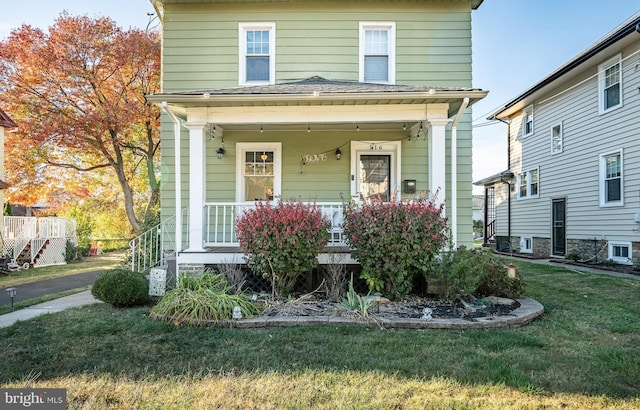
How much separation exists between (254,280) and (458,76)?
6.01 m

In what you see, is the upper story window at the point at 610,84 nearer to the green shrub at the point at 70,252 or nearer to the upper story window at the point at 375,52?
the upper story window at the point at 375,52

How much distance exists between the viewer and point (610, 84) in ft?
34.7

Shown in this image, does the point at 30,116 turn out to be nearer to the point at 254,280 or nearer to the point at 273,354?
the point at 254,280

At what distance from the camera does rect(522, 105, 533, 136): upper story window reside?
585 inches

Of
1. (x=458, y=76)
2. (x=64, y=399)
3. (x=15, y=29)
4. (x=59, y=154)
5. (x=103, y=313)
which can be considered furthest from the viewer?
(x=59, y=154)

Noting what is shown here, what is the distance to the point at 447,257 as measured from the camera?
5.64 meters

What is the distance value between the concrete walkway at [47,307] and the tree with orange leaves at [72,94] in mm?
5994

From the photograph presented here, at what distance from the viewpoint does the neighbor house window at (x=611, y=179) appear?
1034 cm

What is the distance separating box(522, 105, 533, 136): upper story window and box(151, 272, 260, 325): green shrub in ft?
46.6

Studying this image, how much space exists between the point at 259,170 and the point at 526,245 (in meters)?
12.2

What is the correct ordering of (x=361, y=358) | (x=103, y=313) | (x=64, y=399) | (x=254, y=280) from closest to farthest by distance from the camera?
1. (x=64, y=399)
2. (x=361, y=358)
3. (x=103, y=313)
4. (x=254, y=280)

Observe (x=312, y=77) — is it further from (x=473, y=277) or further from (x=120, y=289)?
(x=120, y=289)

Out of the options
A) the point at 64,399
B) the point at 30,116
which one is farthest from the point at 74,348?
the point at 30,116

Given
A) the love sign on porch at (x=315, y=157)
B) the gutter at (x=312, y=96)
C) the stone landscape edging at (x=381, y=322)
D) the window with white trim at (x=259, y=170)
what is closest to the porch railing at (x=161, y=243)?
the window with white trim at (x=259, y=170)
